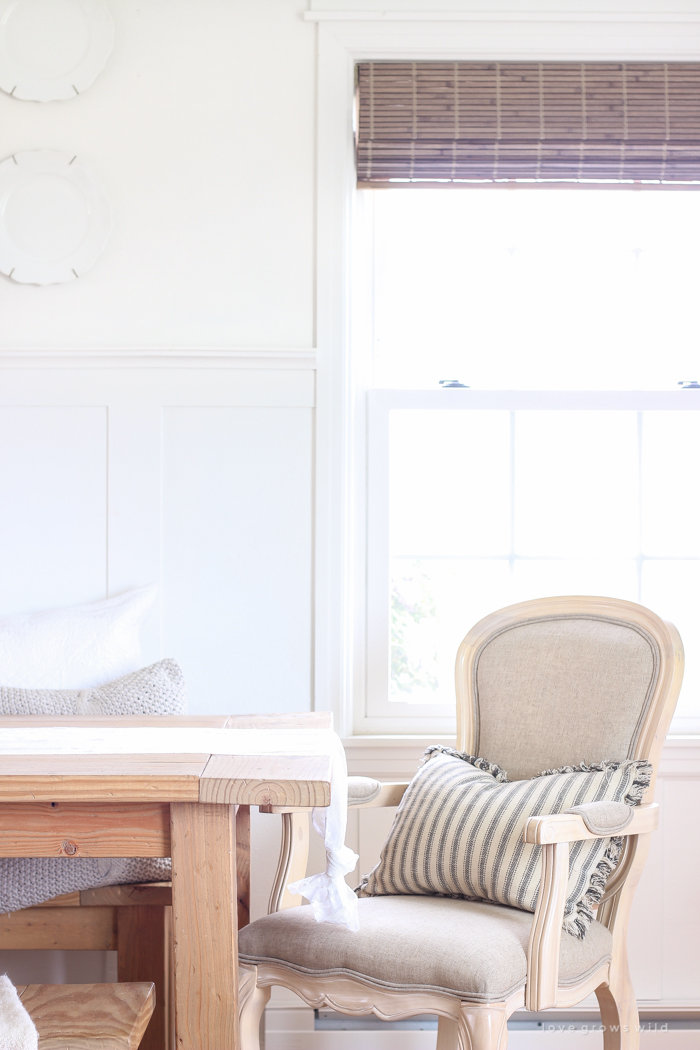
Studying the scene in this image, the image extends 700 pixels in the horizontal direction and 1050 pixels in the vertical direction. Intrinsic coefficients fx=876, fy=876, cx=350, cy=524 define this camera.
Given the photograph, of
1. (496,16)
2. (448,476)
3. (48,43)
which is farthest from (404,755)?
(48,43)

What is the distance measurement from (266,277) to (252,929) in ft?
5.37

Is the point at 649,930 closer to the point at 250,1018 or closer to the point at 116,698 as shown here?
the point at 250,1018

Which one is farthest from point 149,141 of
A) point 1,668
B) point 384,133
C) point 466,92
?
point 1,668

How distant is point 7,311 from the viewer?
7.91ft

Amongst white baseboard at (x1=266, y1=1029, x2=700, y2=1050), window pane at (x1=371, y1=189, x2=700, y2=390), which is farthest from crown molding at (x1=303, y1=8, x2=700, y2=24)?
white baseboard at (x1=266, y1=1029, x2=700, y2=1050)

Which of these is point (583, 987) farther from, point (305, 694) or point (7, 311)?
point (7, 311)

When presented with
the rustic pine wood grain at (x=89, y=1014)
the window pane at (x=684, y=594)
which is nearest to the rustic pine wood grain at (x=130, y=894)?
the rustic pine wood grain at (x=89, y=1014)

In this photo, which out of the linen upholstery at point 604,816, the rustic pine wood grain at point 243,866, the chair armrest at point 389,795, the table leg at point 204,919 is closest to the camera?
the table leg at point 204,919

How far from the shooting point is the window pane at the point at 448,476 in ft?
8.37

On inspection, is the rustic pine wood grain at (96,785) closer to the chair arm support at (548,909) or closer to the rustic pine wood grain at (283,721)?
the rustic pine wood grain at (283,721)

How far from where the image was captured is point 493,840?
1.71m

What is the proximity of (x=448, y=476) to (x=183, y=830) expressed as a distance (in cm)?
→ 149

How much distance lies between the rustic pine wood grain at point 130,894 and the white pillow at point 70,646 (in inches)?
17.9

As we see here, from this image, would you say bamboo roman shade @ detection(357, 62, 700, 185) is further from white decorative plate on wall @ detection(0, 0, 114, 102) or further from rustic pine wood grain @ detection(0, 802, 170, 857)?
rustic pine wood grain @ detection(0, 802, 170, 857)
